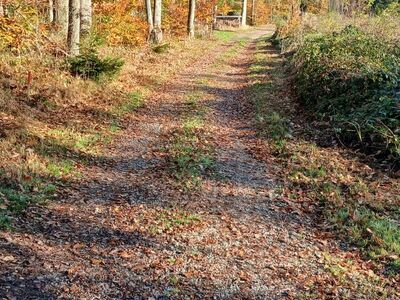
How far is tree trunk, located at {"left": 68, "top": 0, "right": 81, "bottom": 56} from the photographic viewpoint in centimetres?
1105

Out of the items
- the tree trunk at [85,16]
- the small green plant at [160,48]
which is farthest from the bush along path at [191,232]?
the small green plant at [160,48]

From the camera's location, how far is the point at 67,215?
5527 mm

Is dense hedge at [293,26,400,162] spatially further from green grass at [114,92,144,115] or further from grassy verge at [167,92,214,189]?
green grass at [114,92,144,115]

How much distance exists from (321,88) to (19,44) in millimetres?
7441

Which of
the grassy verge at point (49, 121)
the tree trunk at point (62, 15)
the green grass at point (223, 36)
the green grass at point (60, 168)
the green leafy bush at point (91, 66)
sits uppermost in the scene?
the green grass at point (223, 36)

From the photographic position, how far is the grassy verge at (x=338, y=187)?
5.42 metres

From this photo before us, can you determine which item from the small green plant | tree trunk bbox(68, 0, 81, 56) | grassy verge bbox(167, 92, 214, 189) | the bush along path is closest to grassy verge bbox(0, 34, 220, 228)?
the bush along path

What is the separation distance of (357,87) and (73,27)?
7.40m

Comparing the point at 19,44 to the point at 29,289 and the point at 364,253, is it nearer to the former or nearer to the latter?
the point at 29,289

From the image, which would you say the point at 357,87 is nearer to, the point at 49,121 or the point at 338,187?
the point at 338,187

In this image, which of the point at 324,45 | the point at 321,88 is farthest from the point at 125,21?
the point at 321,88

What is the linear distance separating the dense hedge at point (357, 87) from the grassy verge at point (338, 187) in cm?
59

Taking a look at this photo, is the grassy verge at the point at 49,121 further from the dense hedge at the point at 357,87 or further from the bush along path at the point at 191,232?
the dense hedge at the point at 357,87

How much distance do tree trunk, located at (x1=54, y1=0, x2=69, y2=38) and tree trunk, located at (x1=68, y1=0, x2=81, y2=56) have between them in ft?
2.84
